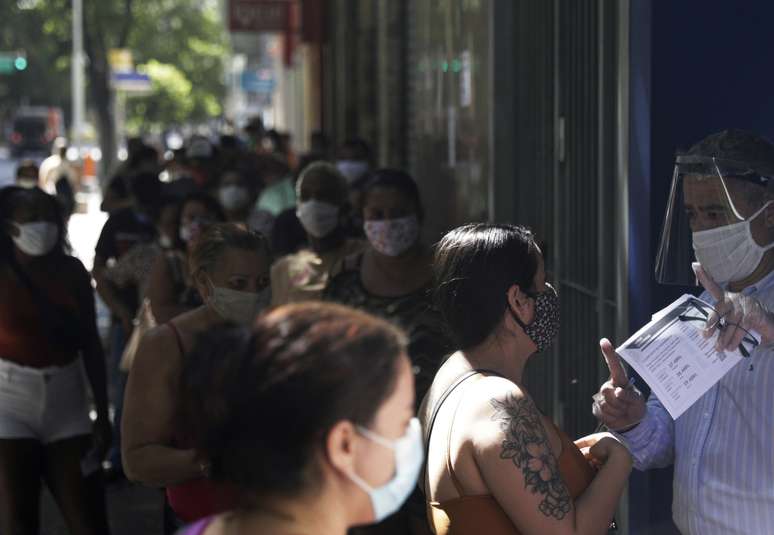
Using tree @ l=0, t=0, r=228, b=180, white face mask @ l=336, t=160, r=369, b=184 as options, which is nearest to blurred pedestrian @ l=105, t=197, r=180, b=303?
white face mask @ l=336, t=160, r=369, b=184

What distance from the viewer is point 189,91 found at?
65688mm

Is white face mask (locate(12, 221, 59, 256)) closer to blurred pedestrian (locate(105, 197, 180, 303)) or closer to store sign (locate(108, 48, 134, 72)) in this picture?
blurred pedestrian (locate(105, 197, 180, 303))

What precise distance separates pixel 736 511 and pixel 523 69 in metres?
4.37

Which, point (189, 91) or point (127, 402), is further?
point (189, 91)

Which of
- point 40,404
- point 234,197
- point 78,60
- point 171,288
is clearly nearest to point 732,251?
point 40,404

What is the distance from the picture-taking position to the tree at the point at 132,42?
36.2m

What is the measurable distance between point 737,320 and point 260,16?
2205 cm

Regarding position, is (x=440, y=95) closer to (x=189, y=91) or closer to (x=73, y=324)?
(x=73, y=324)

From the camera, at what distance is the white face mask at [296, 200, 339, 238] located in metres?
6.66

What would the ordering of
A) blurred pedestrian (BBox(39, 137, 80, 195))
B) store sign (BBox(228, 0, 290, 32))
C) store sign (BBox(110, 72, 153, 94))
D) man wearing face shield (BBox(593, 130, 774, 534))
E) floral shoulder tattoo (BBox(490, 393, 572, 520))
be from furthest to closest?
store sign (BBox(110, 72, 153, 94)), store sign (BBox(228, 0, 290, 32)), blurred pedestrian (BBox(39, 137, 80, 195)), man wearing face shield (BBox(593, 130, 774, 534)), floral shoulder tattoo (BBox(490, 393, 572, 520))

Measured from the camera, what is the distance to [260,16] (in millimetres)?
24656

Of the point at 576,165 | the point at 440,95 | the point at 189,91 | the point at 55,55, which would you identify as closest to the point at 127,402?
the point at 576,165

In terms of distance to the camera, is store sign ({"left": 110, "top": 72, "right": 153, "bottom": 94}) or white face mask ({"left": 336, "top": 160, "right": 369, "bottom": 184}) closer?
white face mask ({"left": 336, "top": 160, "right": 369, "bottom": 184})

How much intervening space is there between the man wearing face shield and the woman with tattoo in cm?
29
